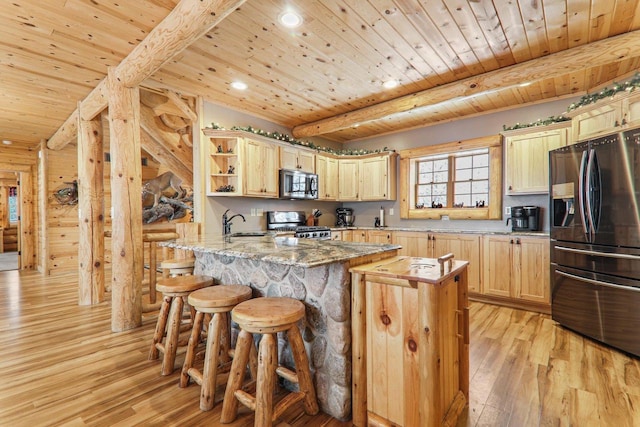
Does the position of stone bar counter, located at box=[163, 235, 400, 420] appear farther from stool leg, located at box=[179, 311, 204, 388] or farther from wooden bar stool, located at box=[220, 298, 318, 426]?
stool leg, located at box=[179, 311, 204, 388]

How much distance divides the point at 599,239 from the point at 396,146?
3.38 meters

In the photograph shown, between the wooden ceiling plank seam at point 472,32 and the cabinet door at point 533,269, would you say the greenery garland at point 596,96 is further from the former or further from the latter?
the cabinet door at point 533,269

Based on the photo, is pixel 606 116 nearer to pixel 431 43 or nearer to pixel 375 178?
pixel 431 43

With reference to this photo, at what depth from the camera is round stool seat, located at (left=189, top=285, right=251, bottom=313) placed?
6.05 ft

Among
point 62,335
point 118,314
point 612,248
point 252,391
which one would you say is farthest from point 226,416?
point 612,248

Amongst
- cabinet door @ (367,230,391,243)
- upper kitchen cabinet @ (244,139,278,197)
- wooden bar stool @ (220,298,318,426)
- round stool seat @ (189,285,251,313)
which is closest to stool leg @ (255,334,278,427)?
wooden bar stool @ (220,298,318,426)

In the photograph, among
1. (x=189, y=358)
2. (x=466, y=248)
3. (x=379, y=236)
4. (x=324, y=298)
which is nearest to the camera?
(x=324, y=298)

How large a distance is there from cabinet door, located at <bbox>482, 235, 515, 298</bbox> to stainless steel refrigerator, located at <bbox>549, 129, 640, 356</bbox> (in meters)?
0.57

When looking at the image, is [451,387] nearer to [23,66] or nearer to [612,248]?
[612,248]

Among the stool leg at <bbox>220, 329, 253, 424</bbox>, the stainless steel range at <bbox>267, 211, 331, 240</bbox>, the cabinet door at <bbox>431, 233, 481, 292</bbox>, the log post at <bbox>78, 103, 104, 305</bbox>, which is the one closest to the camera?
the stool leg at <bbox>220, 329, 253, 424</bbox>

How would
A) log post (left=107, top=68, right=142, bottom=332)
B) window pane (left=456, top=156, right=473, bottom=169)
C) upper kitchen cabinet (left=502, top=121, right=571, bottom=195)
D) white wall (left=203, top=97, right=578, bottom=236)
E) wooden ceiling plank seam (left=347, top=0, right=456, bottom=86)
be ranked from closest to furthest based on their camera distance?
wooden ceiling plank seam (left=347, top=0, right=456, bottom=86) → log post (left=107, top=68, right=142, bottom=332) → upper kitchen cabinet (left=502, top=121, right=571, bottom=195) → white wall (left=203, top=97, right=578, bottom=236) → window pane (left=456, top=156, right=473, bottom=169)

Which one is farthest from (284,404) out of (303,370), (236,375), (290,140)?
(290,140)

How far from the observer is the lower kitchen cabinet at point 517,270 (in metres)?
3.52

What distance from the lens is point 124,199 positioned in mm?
3066
